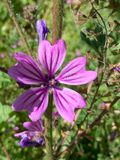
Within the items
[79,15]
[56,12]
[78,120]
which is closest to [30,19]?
[78,120]

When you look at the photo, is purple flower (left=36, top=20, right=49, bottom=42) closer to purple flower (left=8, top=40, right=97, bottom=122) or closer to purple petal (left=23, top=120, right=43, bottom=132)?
purple flower (left=8, top=40, right=97, bottom=122)

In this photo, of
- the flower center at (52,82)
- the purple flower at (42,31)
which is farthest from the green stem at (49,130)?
the purple flower at (42,31)

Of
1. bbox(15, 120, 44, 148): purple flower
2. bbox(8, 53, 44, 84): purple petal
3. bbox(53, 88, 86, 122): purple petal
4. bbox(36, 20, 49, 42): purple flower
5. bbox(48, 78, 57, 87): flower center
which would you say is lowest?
bbox(15, 120, 44, 148): purple flower

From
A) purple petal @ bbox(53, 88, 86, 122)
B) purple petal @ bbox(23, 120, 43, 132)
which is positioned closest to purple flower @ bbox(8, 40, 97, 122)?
purple petal @ bbox(53, 88, 86, 122)

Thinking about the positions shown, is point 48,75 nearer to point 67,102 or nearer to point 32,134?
point 67,102

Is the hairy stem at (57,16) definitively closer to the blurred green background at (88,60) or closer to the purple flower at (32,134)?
the blurred green background at (88,60)

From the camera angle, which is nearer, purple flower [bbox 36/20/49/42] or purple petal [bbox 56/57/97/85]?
purple petal [bbox 56/57/97/85]

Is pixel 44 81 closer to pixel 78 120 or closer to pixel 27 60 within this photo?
pixel 27 60

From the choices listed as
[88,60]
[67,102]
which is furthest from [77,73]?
[88,60]
